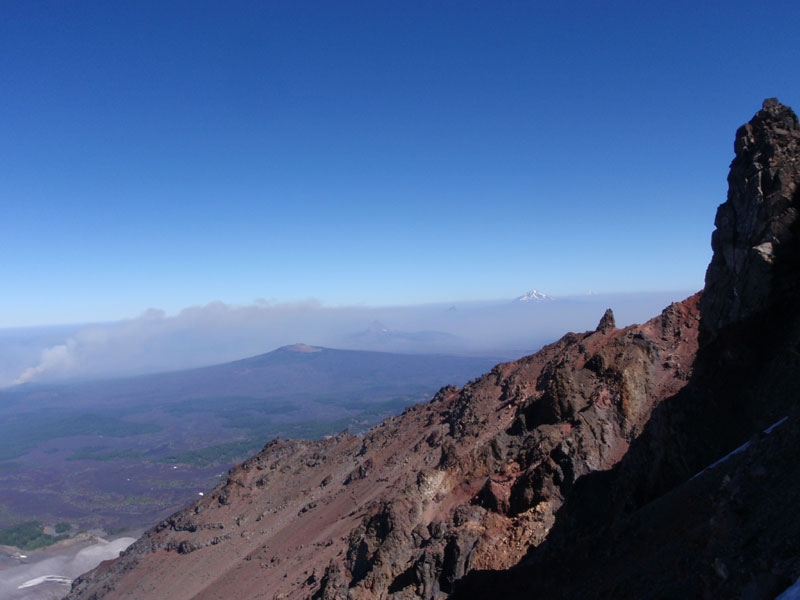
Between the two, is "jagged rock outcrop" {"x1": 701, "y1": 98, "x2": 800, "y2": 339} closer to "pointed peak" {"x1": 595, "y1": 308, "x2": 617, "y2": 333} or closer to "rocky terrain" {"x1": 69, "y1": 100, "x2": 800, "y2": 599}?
"rocky terrain" {"x1": 69, "y1": 100, "x2": 800, "y2": 599}

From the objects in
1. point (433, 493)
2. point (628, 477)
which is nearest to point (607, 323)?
point (433, 493)

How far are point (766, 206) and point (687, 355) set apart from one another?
10.4 m

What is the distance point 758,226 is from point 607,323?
18.2m

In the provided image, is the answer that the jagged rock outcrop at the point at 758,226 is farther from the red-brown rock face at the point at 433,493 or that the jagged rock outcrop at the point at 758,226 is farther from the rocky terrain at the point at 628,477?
the red-brown rock face at the point at 433,493

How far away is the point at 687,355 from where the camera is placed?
2327 cm

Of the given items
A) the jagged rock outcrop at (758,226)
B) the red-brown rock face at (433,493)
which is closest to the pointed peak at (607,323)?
the red-brown rock face at (433,493)

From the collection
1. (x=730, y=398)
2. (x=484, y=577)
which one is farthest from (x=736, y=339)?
(x=484, y=577)

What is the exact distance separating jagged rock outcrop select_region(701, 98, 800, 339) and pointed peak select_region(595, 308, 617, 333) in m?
14.7

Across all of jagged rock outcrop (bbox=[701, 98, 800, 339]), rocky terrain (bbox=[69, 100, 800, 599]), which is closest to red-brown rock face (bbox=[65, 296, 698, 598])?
rocky terrain (bbox=[69, 100, 800, 599])

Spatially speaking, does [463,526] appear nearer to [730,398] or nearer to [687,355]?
[730,398]

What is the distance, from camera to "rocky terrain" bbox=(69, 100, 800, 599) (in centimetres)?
965

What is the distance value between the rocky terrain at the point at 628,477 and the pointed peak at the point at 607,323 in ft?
0.43

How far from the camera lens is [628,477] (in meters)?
16.1

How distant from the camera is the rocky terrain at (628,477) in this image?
9648 mm
